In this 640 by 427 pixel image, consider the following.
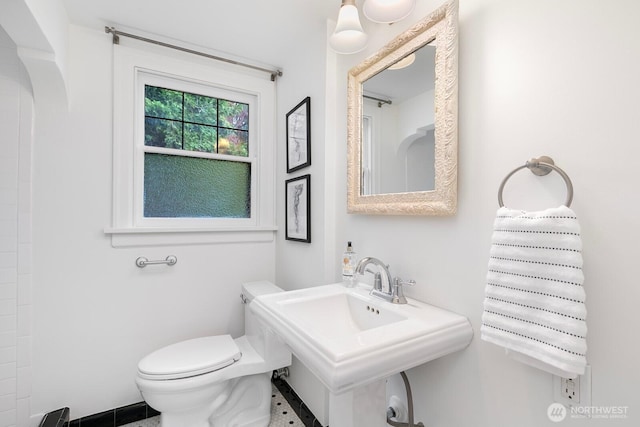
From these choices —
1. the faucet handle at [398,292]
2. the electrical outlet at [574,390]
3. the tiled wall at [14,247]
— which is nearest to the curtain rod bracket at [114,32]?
the tiled wall at [14,247]

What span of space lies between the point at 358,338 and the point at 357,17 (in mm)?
1141

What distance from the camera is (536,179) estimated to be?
29.9 inches

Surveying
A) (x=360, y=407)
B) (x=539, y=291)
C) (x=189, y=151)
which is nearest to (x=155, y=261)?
(x=189, y=151)

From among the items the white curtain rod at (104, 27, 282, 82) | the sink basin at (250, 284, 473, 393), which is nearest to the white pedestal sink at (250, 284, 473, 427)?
the sink basin at (250, 284, 473, 393)

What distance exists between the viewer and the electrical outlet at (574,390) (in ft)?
2.18

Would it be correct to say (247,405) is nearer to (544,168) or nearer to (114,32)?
(544,168)

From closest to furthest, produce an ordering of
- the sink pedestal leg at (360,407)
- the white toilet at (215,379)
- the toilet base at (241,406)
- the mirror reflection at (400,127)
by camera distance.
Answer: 1. the sink pedestal leg at (360,407)
2. the mirror reflection at (400,127)
3. the white toilet at (215,379)
4. the toilet base at (241,406)

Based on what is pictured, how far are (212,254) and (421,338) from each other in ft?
4.86

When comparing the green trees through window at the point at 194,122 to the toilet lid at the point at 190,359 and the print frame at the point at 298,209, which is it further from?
the toilet lid at the point at 190,359

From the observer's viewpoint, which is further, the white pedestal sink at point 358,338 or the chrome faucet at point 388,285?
the chrome faucet at point 388,285

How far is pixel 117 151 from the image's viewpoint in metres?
1.65

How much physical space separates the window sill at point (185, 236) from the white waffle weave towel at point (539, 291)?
1542 mm

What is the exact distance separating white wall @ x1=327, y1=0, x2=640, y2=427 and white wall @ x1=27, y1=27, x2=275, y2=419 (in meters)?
1.54

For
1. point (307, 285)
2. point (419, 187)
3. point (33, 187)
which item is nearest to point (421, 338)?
point (419, 187)
